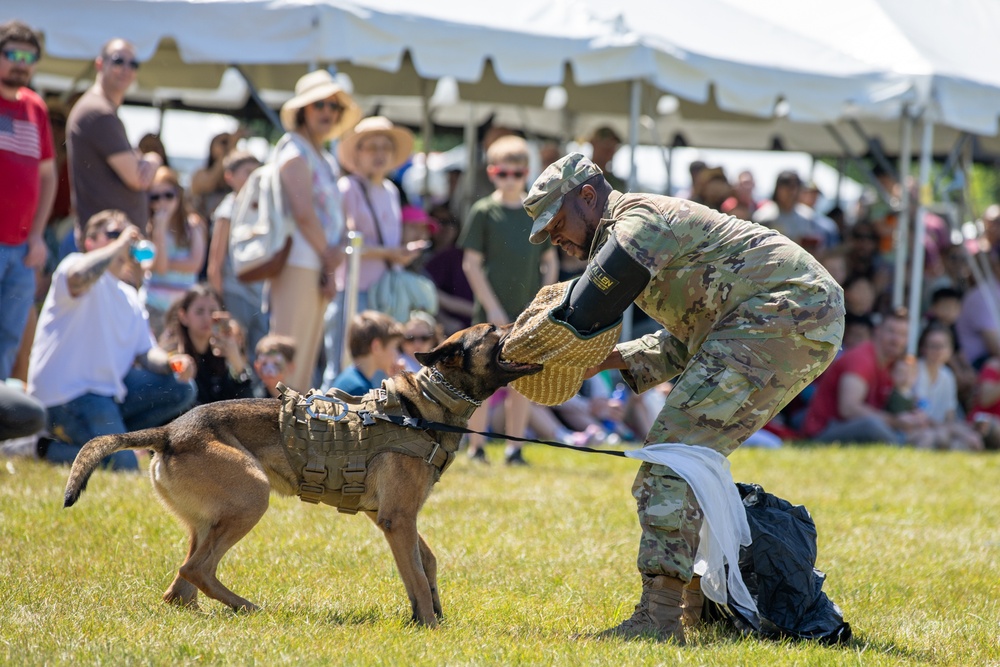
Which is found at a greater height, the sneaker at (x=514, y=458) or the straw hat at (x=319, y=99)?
the straw hat at (x=319, y=99)

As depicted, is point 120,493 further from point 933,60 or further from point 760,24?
point 933,60

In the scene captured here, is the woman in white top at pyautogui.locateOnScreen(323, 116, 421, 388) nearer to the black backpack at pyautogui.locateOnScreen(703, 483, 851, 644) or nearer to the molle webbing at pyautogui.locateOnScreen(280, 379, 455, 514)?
the molle webbing at pyautogui.locateOnScreen(280, 379, 455, 514)

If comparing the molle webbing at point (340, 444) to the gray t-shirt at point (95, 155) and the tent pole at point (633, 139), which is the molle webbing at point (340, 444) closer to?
the gray t-shirt at point (95, 155)

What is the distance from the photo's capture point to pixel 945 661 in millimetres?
4496

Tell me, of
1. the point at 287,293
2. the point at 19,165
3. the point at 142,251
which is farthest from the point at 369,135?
the point at 19,165

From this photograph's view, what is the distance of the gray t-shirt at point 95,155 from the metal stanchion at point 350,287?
1.66 m

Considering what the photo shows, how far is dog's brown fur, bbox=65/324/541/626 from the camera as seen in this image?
476 cm

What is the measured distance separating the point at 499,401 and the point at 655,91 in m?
5.16

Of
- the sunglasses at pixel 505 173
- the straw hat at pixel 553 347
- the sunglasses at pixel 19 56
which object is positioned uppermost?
the sunglasses at pixel 19 56

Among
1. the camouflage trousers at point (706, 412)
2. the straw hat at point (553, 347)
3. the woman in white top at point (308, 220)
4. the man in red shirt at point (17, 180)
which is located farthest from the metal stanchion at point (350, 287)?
the camouflage trousers at point (706, 412)

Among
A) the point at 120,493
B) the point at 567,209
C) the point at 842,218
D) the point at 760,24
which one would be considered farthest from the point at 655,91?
the point at 567,209

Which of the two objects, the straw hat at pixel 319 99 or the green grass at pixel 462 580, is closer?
the green grass at pixel 462 580

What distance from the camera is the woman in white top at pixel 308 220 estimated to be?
8617mm

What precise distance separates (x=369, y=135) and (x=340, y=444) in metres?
5.24
